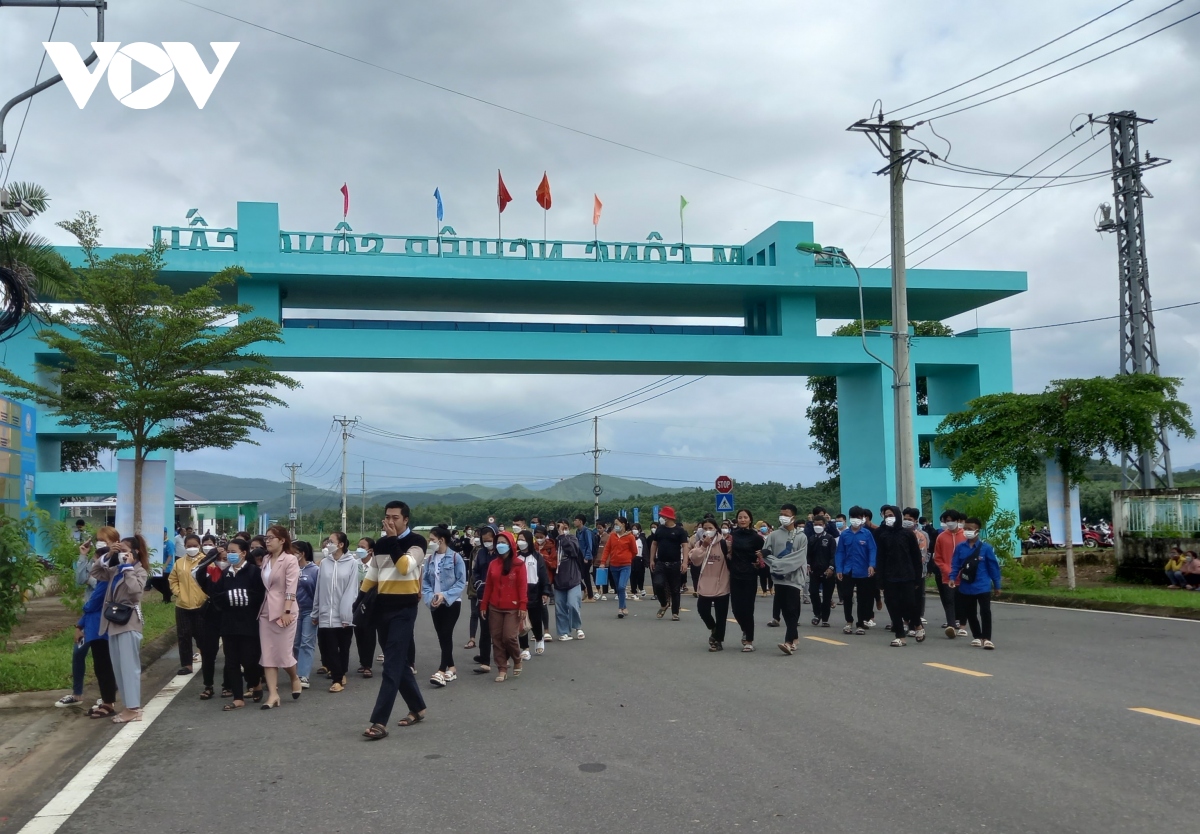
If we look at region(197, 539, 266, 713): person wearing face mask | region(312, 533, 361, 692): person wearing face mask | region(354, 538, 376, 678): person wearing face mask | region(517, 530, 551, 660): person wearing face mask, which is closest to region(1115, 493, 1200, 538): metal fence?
region(517, 530, 551, 660): person wearing face mask

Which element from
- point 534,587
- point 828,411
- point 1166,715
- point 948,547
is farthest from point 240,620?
point 828,411

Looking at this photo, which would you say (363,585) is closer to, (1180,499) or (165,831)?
(165,831)

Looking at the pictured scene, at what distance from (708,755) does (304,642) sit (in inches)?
224

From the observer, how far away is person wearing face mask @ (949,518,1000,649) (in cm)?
1297

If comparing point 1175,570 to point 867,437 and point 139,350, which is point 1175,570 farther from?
point 139,350

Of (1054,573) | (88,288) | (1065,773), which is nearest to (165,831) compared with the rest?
(1065,773)

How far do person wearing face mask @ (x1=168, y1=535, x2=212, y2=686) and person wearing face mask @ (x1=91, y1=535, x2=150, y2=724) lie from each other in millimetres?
1021

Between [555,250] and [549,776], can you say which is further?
[555,250]

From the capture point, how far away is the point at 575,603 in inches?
611

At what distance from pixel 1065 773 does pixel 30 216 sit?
15.2 meters

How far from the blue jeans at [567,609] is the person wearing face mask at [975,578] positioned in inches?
208

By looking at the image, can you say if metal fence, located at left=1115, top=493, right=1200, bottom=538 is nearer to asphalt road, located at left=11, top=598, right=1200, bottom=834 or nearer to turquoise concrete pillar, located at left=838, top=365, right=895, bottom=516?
turquoise concrete pillar, located at left=838, top=365, right=895, bottom=516

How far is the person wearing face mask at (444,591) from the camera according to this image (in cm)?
1105

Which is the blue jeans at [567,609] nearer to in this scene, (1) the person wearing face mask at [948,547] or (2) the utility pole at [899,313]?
(1) the person wearing face mask at [948,547]
